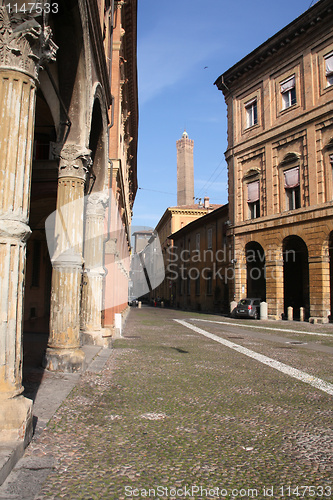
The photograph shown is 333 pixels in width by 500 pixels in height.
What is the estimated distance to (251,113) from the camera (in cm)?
2598

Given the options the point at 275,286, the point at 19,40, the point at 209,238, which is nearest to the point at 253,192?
the point at 275,286

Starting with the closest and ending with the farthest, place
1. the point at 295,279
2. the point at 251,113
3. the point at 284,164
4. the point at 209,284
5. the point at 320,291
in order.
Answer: the point at 320,291 < the point at 284,164 < the point at 251,113 < the point at 295,279 < the point at 209,284

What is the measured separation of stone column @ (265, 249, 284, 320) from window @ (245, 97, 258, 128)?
8.87 m

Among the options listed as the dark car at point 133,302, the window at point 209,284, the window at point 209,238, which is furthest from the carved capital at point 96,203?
the dark car at point 133,302

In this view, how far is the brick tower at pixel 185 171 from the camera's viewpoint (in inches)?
3083

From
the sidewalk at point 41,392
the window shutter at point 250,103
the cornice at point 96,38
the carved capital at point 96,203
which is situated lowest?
the sidewalk at point 41,392

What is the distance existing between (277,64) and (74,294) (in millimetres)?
22368

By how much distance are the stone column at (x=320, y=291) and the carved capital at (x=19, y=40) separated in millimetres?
18971

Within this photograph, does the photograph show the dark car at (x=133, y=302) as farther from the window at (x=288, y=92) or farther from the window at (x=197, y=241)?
the window at (x=288, y=92)

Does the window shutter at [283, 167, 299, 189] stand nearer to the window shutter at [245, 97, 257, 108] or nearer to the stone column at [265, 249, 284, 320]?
the stone column at [265, 249, 284, 320]

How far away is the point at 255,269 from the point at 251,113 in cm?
1073

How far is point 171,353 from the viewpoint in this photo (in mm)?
8680

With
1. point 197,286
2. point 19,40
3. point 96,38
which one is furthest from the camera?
point 197,286

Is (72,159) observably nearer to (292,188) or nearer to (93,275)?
(93,275)
